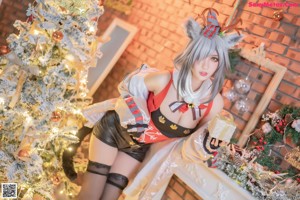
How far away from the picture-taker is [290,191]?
209 cm

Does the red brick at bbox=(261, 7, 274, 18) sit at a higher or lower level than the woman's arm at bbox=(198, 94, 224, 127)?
higher

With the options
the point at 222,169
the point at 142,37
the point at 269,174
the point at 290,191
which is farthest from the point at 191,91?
the point at 142,37

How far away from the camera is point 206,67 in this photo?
82.1 inches

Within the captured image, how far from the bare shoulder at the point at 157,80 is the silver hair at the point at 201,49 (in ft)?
0.48

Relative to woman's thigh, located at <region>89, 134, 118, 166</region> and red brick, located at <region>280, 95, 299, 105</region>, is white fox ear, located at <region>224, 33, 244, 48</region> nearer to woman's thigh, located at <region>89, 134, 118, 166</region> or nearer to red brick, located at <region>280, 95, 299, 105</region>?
red brick, located at <region>280, 95, 299, 105</region>

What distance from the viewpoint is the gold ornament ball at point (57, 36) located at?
2174 millimetres

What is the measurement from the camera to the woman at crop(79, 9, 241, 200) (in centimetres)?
207

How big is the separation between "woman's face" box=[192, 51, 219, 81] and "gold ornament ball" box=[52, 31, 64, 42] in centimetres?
95

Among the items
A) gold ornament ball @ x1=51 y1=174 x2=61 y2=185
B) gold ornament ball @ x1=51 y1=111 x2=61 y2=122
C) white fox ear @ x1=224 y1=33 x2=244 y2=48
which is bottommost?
gold ornament ball @ x1=51 y1=174 x2=61 y2=185

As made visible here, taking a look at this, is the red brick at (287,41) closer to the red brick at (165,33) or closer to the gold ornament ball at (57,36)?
the red brick at (165,33)

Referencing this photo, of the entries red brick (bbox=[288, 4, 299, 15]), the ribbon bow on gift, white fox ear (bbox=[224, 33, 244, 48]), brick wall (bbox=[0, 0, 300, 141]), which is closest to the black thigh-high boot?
the ribbon bow on gift

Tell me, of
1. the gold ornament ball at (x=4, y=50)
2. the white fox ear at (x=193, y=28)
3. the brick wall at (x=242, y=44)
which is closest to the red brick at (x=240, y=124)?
the brick wall at (x=242, y=44)

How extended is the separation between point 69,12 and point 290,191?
196cm

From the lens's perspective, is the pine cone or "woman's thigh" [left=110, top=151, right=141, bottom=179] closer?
the pine cone
